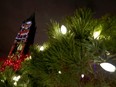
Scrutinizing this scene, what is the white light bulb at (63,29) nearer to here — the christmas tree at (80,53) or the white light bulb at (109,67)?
the christmas tree at (80,53)

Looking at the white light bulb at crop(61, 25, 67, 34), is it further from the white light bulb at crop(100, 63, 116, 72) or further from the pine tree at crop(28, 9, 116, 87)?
the white light bulb at crop(100, 63, 116, 72)

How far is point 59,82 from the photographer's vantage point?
164 centimetres

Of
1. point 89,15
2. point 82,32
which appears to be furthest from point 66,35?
point 89,15

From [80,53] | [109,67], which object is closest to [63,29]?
[80,53]

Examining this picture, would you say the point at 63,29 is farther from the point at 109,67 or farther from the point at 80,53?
the point at 109,67

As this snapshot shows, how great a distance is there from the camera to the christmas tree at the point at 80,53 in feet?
4.71

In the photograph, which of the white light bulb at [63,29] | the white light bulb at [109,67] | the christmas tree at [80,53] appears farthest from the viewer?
the white light bulb at [63,29]

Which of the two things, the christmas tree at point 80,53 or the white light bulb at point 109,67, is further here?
the christmas tree at point 80,53

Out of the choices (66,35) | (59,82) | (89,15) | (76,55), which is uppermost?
(89,15)

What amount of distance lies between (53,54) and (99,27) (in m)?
0.43

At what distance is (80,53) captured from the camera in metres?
1.53

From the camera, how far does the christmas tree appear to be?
1.44m

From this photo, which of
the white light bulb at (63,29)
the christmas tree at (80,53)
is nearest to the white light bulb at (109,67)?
the christmas tree at (80,53)

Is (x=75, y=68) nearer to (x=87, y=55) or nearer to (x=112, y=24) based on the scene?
(x=87, y=55)
